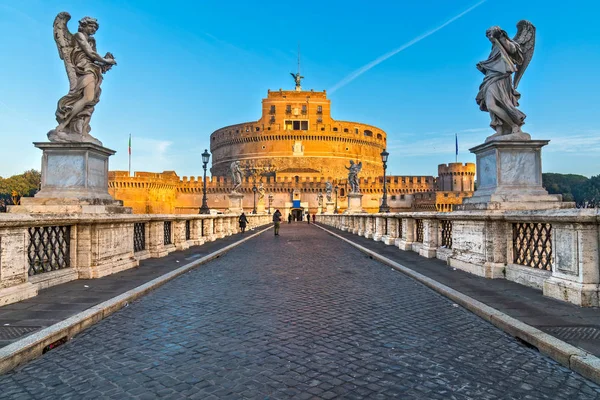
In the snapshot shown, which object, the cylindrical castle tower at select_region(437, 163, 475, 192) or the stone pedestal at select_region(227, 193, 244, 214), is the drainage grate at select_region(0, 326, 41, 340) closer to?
the stone pedestal at select_region(227, 193, 244, 214)

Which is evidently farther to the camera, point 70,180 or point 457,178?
point 457,178

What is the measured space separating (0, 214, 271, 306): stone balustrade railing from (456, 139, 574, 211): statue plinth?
6.15m

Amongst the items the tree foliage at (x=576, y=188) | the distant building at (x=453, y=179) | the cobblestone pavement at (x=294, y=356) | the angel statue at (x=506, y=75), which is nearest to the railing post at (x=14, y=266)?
the cobblestone pavement at (x=294, y=356)

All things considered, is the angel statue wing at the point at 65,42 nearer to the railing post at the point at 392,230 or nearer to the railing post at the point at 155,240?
the railing post at the point at 155,240

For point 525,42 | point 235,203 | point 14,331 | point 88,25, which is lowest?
point 14,331

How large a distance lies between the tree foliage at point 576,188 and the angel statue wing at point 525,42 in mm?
51891

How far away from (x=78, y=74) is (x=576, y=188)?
102 meters

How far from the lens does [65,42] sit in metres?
7.39

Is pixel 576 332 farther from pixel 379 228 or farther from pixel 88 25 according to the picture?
pixel 379 228

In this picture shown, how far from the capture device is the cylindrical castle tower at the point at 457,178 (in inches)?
3329

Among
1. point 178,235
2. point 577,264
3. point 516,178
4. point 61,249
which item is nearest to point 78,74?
point 61,249

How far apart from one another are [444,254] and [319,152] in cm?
8615

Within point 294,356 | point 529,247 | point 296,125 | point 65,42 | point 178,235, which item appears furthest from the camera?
point 296,125

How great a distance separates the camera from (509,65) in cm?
720
